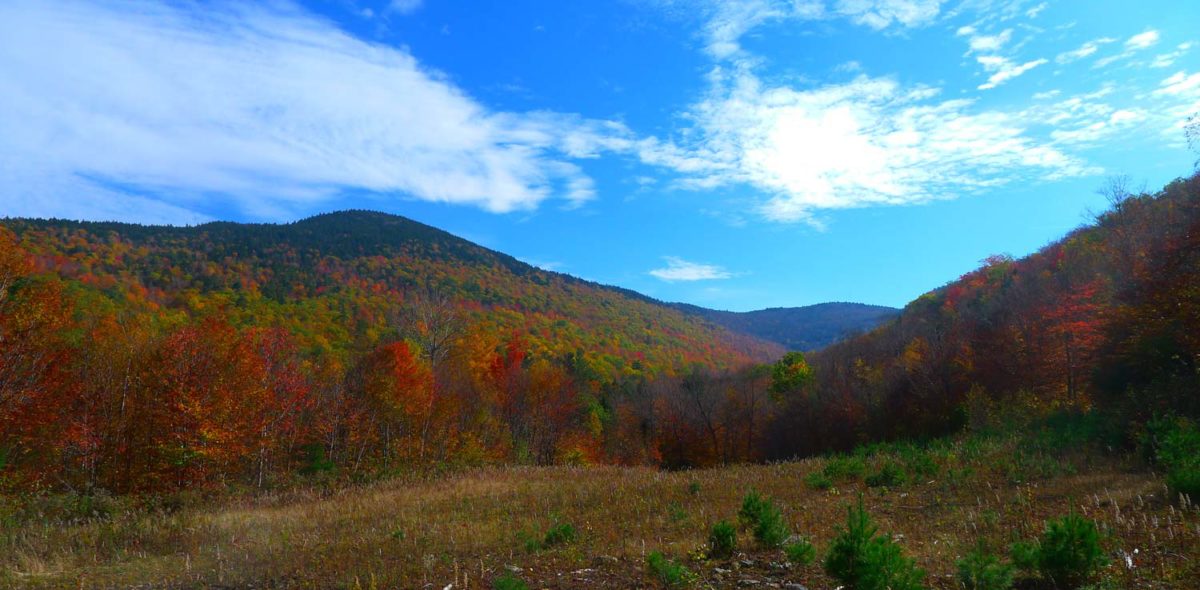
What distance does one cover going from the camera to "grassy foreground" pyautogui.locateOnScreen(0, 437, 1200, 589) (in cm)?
668

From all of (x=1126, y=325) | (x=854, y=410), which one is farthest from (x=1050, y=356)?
(x=854, y=410)

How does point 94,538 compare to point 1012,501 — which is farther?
point 94,538

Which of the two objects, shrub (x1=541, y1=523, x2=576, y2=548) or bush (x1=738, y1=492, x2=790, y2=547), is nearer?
bush (x1=738, y1=492, x2=790, y2=547)

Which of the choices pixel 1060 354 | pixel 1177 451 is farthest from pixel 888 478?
pixel 1060 354

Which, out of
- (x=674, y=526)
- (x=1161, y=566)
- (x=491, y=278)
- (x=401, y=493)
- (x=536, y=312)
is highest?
(x=491, y=278)

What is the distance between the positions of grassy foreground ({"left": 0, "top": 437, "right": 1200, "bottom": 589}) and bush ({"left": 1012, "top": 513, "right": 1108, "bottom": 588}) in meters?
0.21

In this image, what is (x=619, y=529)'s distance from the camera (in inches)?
390

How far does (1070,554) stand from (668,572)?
353 centimetres

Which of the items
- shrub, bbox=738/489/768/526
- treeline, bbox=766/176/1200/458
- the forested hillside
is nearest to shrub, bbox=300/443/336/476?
the forested hillside

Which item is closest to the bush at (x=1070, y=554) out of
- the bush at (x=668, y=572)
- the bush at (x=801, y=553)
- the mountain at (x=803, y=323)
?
the bush at (x=801, y=553)

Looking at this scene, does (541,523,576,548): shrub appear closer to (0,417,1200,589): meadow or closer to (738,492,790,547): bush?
(0,417,1200,589): meadow

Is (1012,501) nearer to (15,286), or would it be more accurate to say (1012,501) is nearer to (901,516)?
(901,516)

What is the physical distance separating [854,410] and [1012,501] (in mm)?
34724

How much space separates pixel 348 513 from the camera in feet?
46.1
